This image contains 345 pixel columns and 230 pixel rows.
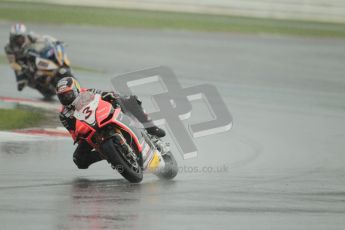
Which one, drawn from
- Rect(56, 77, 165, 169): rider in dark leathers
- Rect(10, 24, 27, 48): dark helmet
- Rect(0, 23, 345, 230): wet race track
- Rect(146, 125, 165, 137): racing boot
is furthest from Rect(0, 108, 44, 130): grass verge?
Rect(146, 125, 165, 137): racing boot

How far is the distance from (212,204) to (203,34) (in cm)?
2418

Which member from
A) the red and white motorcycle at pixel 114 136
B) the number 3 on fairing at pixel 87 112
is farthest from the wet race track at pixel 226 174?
the number 3 on fairing at pixel 87 112

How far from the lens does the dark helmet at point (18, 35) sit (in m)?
18.0

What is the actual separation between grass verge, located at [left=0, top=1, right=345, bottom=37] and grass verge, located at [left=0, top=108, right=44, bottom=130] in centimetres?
1808

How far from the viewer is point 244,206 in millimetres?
9164

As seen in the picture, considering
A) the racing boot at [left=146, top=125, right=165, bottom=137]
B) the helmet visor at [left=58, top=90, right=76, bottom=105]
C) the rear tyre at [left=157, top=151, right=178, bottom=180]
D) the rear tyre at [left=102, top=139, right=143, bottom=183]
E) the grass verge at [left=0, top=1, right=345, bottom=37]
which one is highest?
the helmet visor at [left=58, top=90, right=76, bottom=105]

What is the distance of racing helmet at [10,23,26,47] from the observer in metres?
18.0

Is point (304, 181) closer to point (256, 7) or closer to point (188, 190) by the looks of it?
point (188, 190)

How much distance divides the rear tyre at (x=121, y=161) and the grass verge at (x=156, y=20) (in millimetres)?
23557

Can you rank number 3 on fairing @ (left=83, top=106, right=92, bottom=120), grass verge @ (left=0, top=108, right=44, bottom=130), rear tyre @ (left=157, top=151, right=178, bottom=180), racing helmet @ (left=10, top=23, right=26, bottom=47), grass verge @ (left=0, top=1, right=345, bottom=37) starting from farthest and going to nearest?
grass verge @ (left=0, top=1, right=345, bottom=37)
racing helmet @ (left=10, top=23, right=26, bottom=47)
grass verge @ (left=0, top=108, right=44, bottom=130)
rear tyre @ (left=157, top=151, right=178, bottom=180)
number 3 on fairing @ (left=83, top=106, right=92, bottom=120)

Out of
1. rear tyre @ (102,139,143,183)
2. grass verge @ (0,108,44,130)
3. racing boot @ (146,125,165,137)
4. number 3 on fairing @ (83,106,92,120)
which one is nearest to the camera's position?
rear tyre @ (102,139,143,183)

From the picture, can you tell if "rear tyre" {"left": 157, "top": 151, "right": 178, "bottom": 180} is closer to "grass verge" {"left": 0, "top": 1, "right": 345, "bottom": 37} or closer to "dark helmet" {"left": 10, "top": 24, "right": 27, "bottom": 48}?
"dark helmet" {"left": 10, "top": 24, "right": 27, "bottom": 48}

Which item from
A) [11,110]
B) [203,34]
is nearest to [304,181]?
[11,110]

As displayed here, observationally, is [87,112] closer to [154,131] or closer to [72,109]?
[72,109]
